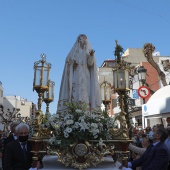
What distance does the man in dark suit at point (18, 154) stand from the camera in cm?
426

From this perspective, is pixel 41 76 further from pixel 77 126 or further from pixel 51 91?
pixel 51 91

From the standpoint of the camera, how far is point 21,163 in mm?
4305

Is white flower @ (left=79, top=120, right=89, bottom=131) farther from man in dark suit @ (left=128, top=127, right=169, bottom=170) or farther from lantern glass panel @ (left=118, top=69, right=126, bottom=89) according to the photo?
lantern glass panel @ (left=118, top=69, right=126, bottom=89)

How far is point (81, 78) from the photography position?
6281 millimetres

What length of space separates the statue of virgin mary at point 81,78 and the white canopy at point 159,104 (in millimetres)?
10513

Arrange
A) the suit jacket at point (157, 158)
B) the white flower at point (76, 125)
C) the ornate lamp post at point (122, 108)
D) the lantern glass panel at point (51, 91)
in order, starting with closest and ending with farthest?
the suit jacket at point (157, 158) < the white flower at point (76, 125) < the ornate lamp post at point (122, 108) < the lantern glass panel at point (51, 91)

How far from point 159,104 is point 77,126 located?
13.6 m

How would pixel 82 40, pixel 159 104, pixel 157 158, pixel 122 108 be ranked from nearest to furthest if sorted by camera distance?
pixel 157 158
pixel 122 108
pixel 82 40
pixel 159 104

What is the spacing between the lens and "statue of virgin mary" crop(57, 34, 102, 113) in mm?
6164

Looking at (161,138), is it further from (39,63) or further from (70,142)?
(39,63)

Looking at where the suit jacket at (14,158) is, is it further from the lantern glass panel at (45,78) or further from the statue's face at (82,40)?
the statue's face at (82,40)

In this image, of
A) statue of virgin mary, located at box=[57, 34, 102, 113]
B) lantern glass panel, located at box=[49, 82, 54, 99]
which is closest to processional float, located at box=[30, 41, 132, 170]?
statue of virgin mary, located at box=[57, 34, 102, 113]

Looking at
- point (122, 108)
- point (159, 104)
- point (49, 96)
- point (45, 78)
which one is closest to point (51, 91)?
point (49, 96)

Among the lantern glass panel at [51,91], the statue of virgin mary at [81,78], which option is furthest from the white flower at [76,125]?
the lantern glass panel at [51,91]
